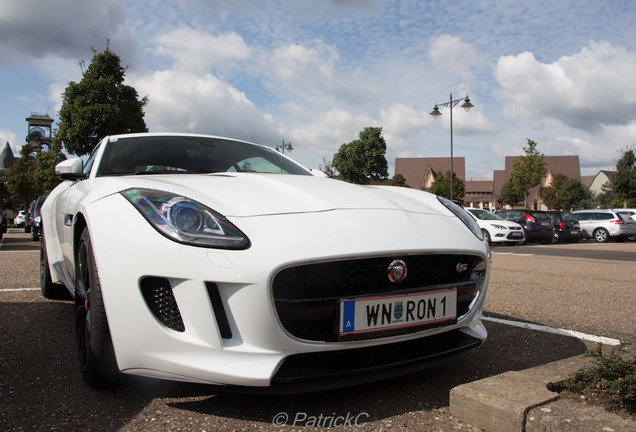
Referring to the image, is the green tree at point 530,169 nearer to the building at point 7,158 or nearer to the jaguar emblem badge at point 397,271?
the jaguar emblem badge at point 397,271

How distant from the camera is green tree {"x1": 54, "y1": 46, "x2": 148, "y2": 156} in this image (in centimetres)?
1911

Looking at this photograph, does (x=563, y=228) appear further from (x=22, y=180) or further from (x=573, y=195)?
(x=22, y=180)

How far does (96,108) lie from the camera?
19.1 meters

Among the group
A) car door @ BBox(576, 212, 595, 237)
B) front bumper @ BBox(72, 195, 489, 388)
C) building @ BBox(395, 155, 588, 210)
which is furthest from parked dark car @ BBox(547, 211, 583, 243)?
building @ BBox(395, 155, 588, 210)

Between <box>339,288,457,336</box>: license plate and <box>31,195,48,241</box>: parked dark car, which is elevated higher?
<box>31,195,48,241</box>: parked dark car

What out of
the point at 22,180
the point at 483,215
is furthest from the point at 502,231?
the point at 22,180

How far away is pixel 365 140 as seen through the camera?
4984 centimetres

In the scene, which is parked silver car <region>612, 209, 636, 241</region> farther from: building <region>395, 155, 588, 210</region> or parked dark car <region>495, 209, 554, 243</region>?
building <region>395, 155, 588, 210</region>

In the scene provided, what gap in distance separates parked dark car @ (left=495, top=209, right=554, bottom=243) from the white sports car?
54.3 ft

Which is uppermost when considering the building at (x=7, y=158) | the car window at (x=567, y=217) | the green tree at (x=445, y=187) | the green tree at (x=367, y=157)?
the building at (x=7, y=158)

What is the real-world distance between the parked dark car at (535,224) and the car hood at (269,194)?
53.5 feet

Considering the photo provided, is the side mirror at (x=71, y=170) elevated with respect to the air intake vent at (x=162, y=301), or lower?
elevated

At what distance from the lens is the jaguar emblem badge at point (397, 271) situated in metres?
1.84

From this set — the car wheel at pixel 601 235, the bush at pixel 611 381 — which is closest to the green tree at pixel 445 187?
the car wheel at pixel 601 235
